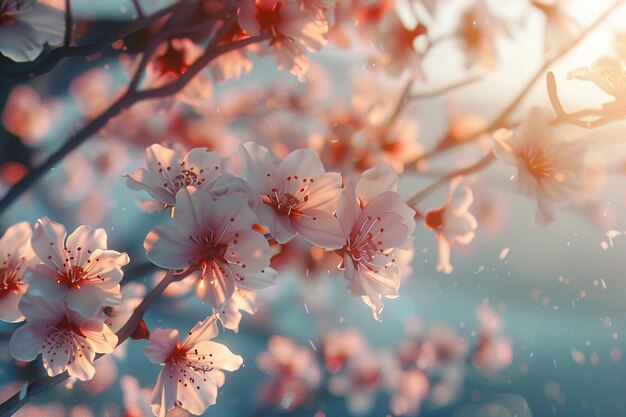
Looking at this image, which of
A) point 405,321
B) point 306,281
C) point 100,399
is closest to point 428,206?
point 306,281

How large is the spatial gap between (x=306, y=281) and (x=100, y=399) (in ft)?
0.75

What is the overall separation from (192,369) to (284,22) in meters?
0.24

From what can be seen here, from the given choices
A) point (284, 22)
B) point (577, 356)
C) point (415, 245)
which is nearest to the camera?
point (284, 22)

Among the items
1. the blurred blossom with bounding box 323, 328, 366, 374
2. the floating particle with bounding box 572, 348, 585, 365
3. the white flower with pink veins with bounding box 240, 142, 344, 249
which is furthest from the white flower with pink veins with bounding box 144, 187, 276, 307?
the floating particle with bounding box 572, 348, 585, 365

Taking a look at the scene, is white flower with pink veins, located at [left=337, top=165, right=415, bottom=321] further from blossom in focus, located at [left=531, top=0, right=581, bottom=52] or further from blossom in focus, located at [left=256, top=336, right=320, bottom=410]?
blossom in focus, located at [left=256, top=336, right=320, bottom=410]

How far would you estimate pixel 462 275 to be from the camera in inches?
24.0

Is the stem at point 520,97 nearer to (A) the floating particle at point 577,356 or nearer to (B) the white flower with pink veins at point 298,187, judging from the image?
(B) the white flower with pink veins at point 298,187

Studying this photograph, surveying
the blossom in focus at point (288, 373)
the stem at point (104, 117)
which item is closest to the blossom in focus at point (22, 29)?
the stem at point (104, 117)

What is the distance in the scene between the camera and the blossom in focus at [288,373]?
65 centimetres

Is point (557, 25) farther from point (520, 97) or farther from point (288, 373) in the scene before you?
point (288, 373)

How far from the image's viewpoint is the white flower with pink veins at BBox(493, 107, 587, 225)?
1.14ft

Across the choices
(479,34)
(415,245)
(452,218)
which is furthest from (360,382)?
(479,34)

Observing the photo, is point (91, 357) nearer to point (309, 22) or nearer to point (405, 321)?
point (309, 22)

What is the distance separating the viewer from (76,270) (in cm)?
29
